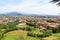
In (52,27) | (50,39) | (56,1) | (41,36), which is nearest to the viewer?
(56,1)

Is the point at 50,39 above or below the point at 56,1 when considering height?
below

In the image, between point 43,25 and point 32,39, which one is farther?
point 43,25

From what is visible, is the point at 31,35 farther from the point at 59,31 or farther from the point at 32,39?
the point at 59,31

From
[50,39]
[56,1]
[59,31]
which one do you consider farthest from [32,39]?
[56,1]

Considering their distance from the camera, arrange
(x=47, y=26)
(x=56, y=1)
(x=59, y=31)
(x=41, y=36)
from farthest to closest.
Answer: (x=47, y=26), (x=59, y=31), (x=41, y=36), (x=56, y=1)

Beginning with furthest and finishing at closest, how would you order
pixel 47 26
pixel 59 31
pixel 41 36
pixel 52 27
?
pixel 47 26, pixel 52 27, pixel 59 31, pixel 41 36

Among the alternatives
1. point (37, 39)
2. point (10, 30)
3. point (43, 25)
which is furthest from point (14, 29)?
point (37, 39)

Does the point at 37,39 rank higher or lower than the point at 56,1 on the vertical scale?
lower

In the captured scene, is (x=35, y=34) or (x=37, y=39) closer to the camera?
(x=37, y=39)

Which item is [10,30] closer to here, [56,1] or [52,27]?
[52,27]
